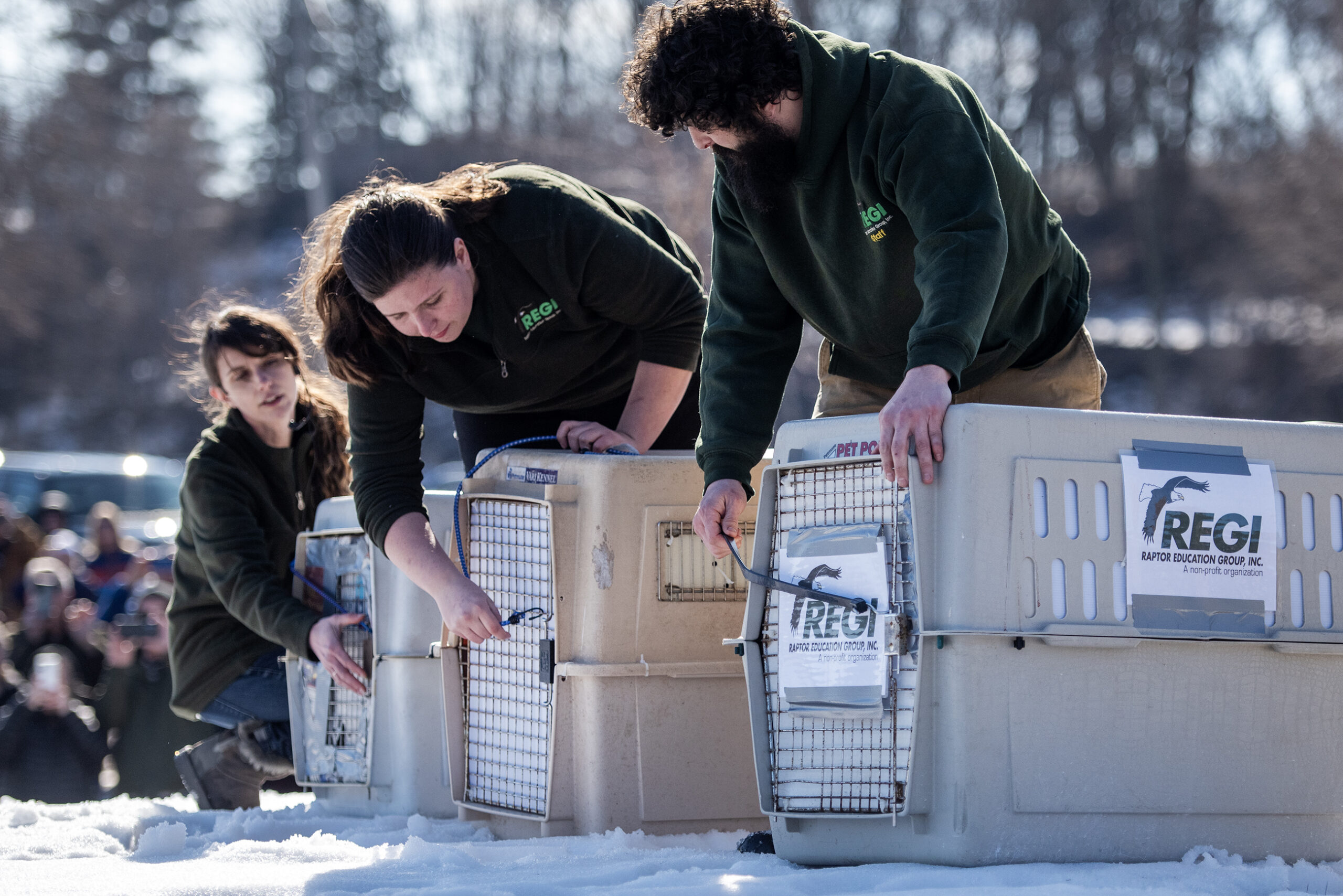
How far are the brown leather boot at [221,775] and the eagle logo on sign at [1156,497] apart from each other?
8.86ft

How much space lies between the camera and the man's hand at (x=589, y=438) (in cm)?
278

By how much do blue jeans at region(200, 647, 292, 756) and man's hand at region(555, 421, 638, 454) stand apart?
141 centimetres

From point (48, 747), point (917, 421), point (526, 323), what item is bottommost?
point (48, 747)

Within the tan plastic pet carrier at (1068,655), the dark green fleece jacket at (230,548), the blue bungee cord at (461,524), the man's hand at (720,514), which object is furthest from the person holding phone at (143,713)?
the tan plastic pet carrier at (1068,655)

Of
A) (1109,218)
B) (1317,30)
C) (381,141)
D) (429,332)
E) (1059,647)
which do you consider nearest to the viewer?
(1059,647)

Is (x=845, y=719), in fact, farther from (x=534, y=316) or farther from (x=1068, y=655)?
(x=534, y=316)

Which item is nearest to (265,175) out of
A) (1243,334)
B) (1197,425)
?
(1243,334)

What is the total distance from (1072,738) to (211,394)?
9.54 ft

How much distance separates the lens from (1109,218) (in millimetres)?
22859

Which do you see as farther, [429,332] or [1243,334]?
[1243,334]

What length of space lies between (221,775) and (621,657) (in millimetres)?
1740

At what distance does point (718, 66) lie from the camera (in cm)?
218

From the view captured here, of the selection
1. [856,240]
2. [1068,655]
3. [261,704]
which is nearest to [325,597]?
[261,704]

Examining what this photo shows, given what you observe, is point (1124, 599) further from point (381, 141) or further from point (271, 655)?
point (381, 141)
